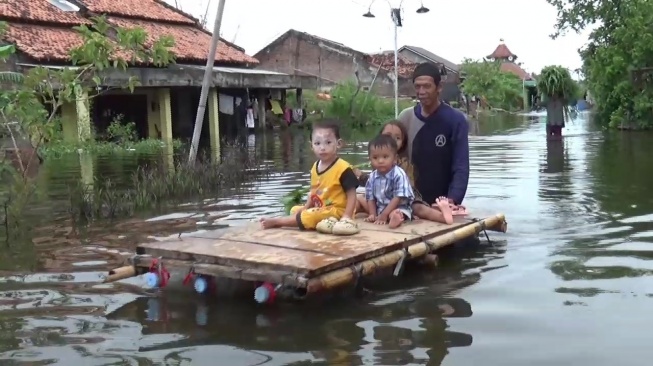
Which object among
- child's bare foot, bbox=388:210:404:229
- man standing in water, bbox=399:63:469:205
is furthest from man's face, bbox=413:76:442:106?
child's bare foot, bbox=388:210:404:229

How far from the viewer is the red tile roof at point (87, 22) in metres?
19.3

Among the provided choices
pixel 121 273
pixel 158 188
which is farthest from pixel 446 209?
pixel 158 188

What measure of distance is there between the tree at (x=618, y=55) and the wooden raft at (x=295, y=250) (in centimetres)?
1949

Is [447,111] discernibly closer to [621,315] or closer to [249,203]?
[621,315]

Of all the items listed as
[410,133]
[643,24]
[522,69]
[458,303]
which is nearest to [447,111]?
[410,133]

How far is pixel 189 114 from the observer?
28609mm

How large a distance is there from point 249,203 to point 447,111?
3845 mm

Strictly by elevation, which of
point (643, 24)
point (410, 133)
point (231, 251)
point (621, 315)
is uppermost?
point (643, 24)

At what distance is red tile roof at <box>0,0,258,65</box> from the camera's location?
63.4 feet

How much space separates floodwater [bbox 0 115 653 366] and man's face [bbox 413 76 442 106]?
133 centimetres

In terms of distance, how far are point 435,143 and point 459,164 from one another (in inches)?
11.1

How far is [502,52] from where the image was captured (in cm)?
8462

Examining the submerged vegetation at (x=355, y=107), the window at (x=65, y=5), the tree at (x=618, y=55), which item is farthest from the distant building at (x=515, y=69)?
the window at (x=65, y=5)

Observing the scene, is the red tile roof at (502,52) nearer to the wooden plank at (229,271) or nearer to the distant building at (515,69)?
the distant building at (515,69)
